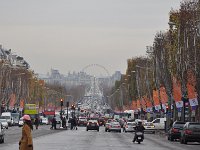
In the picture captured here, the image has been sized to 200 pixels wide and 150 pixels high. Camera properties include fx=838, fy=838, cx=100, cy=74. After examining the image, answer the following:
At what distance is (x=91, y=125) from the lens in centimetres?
10581

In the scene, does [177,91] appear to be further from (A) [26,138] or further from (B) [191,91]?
(A) [26,138]

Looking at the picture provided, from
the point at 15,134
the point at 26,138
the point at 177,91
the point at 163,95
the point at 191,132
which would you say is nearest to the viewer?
the point at 26,138

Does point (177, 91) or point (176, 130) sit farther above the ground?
point (177, 91)

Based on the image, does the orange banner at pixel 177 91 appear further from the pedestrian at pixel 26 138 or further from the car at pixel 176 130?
the pedestrian at pixel 26 138

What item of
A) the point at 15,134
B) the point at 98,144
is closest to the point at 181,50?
the point at 15,134

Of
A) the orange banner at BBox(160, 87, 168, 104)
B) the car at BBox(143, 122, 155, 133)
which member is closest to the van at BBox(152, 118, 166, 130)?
the car at BBox(143, 122, 155, 133)

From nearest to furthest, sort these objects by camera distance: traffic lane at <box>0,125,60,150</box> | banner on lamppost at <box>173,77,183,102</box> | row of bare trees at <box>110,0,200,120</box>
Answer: traffic lane at <box>0,125,60,150</box> < row of bare trees at <box>110,0,200,120</box> < banner on lamppost at <box>173,77,183,102</box>

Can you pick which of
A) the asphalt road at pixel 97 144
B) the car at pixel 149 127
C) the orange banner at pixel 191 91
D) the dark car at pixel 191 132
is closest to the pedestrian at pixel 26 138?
the asphalt road at pixel 97 144

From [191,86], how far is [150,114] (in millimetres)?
56016

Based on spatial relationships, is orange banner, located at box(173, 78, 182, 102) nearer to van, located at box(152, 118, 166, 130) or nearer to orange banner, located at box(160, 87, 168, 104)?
van, located at box(152, 118, 166, 130)

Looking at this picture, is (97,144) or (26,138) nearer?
(26,138)

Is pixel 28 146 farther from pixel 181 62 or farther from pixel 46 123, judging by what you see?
pixel 46 123

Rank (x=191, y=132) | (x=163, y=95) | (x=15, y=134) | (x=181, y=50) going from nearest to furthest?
(x=191, y=132) → (x=15, y=134) → (x=181, y=50) → (x=163, y=95)

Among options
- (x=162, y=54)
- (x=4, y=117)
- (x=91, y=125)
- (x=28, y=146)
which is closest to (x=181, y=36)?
(x=162, y=54)
